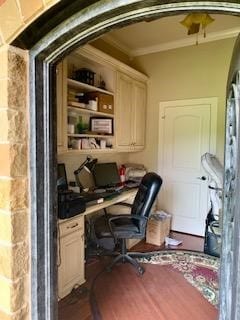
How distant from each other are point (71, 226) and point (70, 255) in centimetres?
26

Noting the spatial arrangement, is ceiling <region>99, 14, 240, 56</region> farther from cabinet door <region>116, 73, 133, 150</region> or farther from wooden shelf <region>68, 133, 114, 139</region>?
wooden shelf <region>68, 133, 114, 139</region>

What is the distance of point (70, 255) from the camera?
7.54 ft

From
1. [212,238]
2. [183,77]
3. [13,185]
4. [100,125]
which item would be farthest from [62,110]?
[212,238]

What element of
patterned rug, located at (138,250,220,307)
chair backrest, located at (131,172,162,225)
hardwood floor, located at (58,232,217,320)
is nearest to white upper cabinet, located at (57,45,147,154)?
chair backrest, located at (131,172,162,225)

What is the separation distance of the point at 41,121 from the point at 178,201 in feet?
10.8

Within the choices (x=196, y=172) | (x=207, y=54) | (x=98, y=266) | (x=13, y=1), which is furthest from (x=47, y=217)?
(x=207, y=54)

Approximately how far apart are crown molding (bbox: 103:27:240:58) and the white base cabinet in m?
2.66

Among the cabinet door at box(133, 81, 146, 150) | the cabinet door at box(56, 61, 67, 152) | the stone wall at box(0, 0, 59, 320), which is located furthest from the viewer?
the cabinet door at box(133, 81, 146, 150)

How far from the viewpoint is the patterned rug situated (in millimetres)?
2434

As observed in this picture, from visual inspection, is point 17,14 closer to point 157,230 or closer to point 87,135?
point 87,135

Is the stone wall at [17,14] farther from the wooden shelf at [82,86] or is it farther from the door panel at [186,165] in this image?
the door panel at [186,165]

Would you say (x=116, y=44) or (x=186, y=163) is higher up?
A: (x=116, y=44)

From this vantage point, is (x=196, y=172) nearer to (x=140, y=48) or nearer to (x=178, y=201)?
(x=178, y=201)

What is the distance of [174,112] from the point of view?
13.0ft
